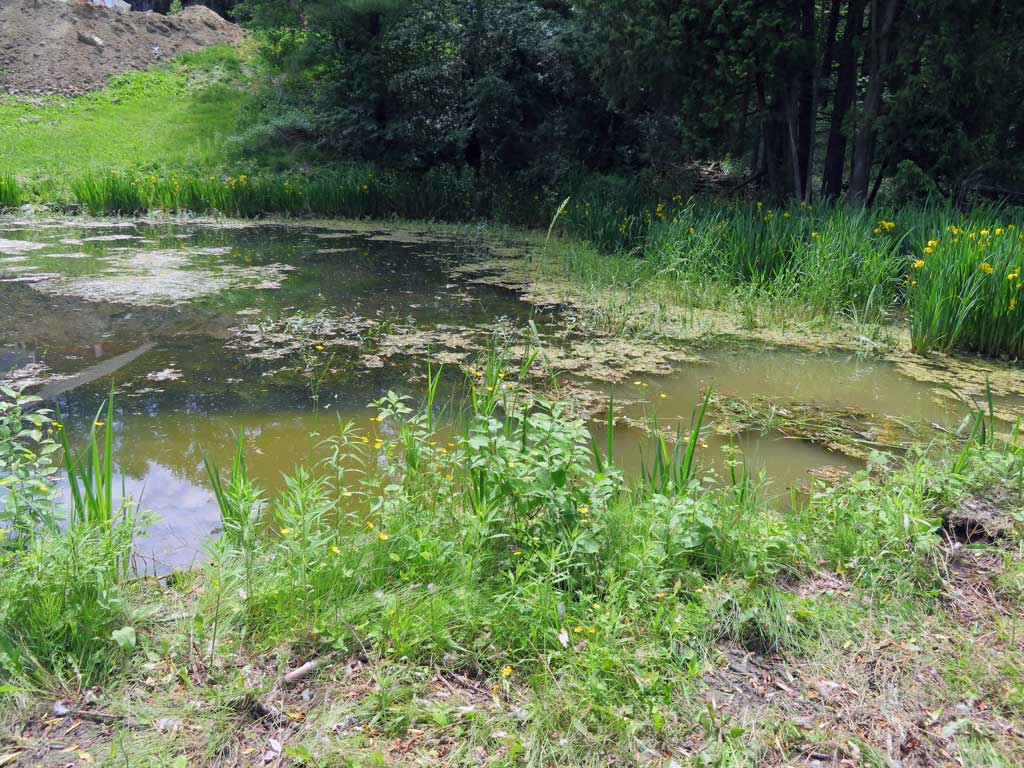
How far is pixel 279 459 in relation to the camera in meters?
3.39

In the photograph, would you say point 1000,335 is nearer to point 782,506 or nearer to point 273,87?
point 782,506

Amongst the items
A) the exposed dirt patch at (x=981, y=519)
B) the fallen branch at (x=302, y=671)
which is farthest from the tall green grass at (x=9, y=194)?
the exposed dirt patch at (x=981, y=519)

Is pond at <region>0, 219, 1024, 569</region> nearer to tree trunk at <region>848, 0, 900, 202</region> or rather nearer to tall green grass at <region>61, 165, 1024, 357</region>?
tall green grass at <region>61, 165, 1024, 357</region>

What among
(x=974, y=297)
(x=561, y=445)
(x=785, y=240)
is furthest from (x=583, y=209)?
(x=561, y=445)

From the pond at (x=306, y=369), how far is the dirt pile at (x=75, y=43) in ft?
42.2

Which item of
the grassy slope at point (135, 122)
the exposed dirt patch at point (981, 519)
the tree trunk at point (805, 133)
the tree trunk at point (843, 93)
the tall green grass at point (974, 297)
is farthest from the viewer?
the grassy slope at point (135, 122)

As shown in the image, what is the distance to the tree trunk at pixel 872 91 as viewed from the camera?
838 cm

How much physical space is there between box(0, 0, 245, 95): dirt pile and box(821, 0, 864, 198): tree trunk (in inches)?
680

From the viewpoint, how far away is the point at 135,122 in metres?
16.4

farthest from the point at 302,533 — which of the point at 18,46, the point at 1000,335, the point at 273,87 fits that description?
the point at 18,46

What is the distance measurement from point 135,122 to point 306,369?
14837 millimetres

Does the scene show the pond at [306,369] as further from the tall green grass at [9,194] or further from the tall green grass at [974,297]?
the tall green grass at [9,194]

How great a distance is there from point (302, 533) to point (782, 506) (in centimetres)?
198

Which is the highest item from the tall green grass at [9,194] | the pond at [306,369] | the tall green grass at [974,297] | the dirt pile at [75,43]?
the dirt pile at [75,43]
